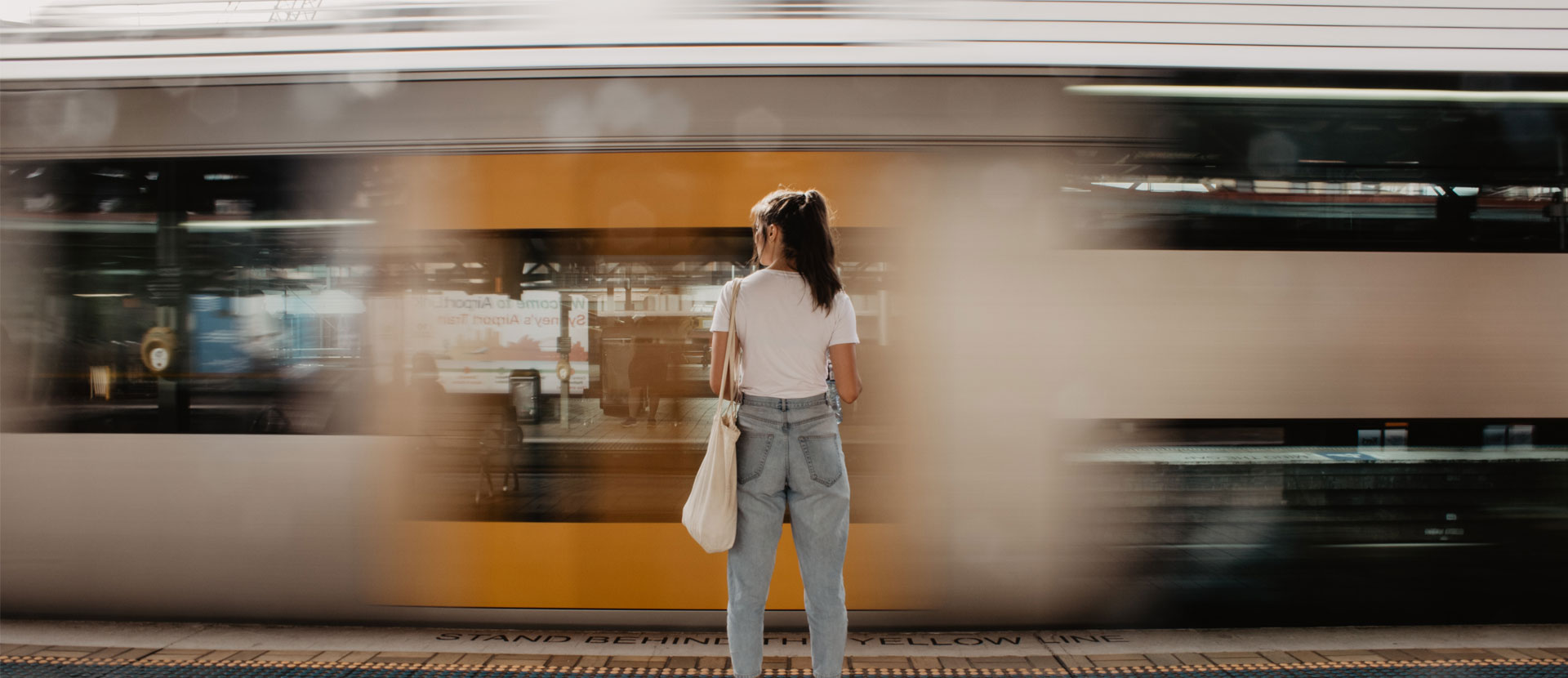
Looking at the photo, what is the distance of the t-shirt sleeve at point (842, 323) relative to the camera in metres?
2.29

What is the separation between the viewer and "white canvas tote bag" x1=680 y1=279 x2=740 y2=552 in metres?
2.24

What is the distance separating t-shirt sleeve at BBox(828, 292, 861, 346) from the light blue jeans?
0.19 m

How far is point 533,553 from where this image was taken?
2.97 metres

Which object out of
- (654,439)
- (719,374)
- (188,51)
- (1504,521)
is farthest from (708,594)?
(1504,521)

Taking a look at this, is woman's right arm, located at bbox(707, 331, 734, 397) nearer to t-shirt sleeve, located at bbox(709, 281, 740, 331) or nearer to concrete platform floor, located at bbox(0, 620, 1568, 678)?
t-shirt sleeve, located at bbox(709, 281, 740, 331)

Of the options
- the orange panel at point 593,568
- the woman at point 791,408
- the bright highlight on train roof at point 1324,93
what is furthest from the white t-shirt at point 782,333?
the bright highlight on train roof at point 1324,93

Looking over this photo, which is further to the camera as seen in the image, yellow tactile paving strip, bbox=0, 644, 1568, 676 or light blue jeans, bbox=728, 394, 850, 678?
yellow tactile paving strip, bbox=0, 644, 1568, 676

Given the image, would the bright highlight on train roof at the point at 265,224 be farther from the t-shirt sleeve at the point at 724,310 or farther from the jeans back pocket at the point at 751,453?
the jeans back pocket at the point at 751,453

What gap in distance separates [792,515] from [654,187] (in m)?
1.33

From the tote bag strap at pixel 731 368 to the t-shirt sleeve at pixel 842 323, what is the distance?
29 centimetres

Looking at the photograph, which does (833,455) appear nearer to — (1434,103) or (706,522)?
(706,522)

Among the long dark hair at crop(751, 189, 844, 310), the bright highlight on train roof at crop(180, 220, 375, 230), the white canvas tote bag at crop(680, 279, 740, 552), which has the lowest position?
the white canvas tote bag at crop(680, 279, 740, 552)

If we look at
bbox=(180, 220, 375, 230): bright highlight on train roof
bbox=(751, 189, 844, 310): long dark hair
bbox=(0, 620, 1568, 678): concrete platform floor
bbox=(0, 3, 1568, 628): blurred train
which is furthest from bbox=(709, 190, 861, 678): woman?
bbox=(180, 220, 375, 230): bright highlight on train roof

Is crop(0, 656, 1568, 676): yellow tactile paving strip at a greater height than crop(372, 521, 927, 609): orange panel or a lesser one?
lesser
